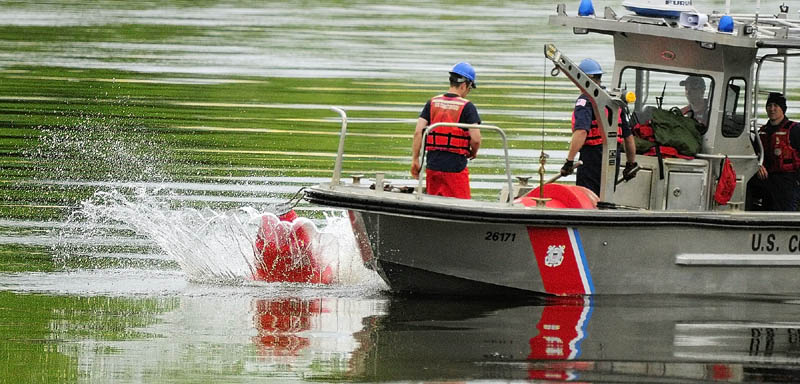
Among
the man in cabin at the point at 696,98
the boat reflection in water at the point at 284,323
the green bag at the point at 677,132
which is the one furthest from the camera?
the man in cabin at the point at 696,98

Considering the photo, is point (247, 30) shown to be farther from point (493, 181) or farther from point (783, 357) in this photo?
point (783, 357)

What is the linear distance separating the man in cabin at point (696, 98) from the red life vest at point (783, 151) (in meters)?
0.59

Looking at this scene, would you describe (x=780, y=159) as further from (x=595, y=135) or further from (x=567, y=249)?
(x=567, y=249)

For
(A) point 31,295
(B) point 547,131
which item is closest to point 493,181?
(B) point 547,131

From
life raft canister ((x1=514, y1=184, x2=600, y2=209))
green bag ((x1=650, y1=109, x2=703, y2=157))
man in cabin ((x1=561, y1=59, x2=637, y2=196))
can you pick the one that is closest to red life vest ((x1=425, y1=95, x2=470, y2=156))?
life raft canister ((x1=514, y1=184, x2=600, y2=209))

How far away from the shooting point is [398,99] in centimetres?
2553

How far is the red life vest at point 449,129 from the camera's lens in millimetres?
11922

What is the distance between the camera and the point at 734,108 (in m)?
12.5

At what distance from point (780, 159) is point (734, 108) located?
0.54 meters

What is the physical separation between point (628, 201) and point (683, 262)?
2.63ft

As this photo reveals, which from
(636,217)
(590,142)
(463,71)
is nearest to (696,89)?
(590,142)

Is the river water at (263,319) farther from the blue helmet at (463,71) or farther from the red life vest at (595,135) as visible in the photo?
the blue helmet at (463,71)

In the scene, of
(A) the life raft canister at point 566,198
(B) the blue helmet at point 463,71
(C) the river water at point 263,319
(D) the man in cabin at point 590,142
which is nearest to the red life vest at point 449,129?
(B) the blue helmet at point 463,71

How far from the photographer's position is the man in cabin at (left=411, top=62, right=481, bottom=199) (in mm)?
11922
